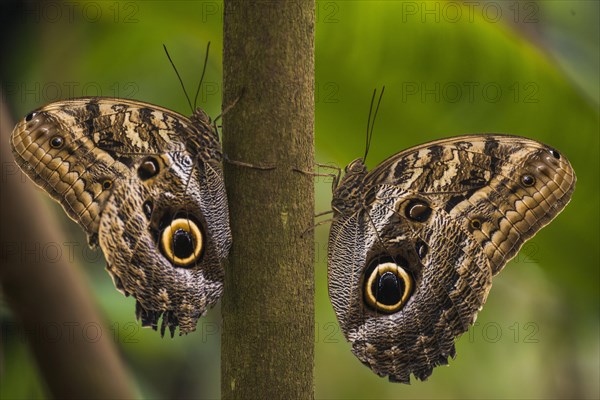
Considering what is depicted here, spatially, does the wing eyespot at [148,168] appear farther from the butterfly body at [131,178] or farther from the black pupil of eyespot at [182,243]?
the black pupil of eyespot at [182,243]

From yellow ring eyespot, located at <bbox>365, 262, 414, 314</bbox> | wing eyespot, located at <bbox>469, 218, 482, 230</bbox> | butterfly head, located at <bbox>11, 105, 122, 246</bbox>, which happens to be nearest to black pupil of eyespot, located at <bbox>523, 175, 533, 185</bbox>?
wing eyespot, located at <bbox>469, 218, 482, 230</bbox>

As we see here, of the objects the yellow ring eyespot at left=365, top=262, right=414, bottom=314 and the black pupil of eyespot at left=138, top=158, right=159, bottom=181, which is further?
the yellow ring eyespot at left=365, top=262, right=414, bottom=314

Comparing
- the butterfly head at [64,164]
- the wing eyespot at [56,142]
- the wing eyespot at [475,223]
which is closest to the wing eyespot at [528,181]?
the wing eyespot at [475,223]

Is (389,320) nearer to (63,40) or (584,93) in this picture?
(584,93)

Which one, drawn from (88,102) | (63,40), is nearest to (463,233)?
(88,102)

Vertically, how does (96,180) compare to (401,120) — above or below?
below

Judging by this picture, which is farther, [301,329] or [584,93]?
[584,93]

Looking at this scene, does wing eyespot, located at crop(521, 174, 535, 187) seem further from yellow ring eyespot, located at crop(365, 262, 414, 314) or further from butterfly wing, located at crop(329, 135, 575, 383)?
yellow ring eyespot, located at crop(365, 262, 414, 314)
